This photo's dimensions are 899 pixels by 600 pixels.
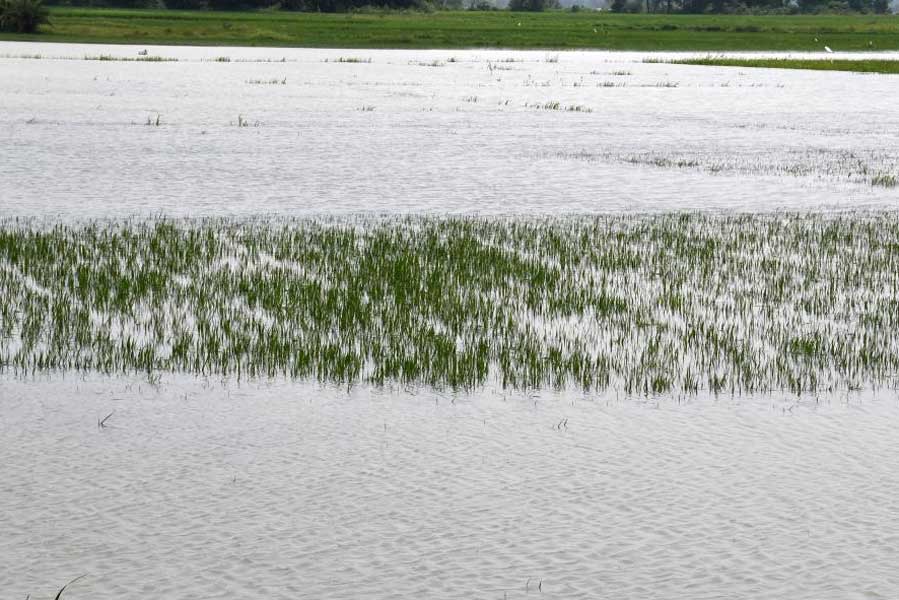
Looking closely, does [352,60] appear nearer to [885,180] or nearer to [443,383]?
[885,180]

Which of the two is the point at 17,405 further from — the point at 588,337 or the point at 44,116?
the point at 44,116

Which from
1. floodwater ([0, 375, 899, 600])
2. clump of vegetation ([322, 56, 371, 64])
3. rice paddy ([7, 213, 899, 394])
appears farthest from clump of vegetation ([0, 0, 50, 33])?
floodwater ([0, 375, 899, 600])

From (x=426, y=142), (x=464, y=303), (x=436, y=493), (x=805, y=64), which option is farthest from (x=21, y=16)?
(x=436, y=493)

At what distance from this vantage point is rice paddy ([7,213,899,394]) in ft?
31.4

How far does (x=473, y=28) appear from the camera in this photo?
103 m

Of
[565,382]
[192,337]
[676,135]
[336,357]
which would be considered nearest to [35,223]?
[192,337]

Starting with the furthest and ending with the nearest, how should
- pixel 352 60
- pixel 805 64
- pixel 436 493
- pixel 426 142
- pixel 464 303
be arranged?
1. pixel 805 64
2. pixel 352 60
3. pixel 426 142
4. pixel 464 303
5. pixel 436 493

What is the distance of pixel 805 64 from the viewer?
68938 mm

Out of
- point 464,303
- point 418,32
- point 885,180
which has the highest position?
point 464,303

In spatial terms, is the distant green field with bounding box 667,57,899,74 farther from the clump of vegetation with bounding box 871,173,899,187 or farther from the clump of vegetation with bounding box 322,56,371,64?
the clump of vegetation with bounding box 871,173,899,187

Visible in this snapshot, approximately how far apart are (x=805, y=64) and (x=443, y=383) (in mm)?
63863

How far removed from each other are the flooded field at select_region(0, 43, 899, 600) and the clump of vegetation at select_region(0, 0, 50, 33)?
62.6m

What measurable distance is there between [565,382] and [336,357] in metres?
1.70

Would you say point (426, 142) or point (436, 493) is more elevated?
point (436, 493)
